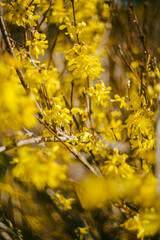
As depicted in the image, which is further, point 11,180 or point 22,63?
point 11,180

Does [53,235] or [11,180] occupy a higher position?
[11,180]

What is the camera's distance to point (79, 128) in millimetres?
1659

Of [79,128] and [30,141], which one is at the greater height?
[30,141]

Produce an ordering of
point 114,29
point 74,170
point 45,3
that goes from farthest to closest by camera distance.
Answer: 1. point 114,29
2. point 74,170
3. point 45,3

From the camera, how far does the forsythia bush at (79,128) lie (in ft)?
3.64

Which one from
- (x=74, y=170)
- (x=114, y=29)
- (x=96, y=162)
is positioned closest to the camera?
(x=96, y=162)

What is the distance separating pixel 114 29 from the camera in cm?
224

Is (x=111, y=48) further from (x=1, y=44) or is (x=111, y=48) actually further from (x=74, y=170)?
(x=74, y=170)

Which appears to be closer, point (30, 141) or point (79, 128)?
point (30, 141)

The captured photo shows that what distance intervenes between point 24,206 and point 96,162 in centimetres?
107

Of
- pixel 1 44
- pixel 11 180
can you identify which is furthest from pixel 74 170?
pixel 1 44

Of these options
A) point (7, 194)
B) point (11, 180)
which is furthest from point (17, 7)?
point (7, 194)

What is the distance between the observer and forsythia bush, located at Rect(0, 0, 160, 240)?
111 cm

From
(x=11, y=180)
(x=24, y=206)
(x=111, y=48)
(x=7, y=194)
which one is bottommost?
(x=24, y=206)
